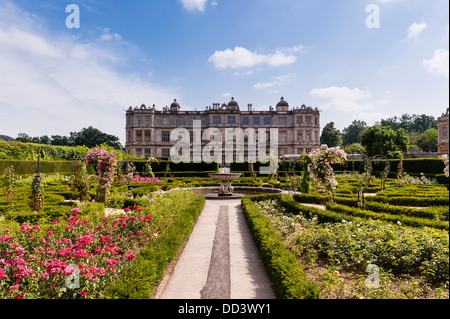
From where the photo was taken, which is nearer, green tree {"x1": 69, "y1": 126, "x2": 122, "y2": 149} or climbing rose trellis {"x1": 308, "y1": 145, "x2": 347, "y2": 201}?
climbing rose trellis {"x1": 308, "y1": 145, "x2": 347, "y2": 201}

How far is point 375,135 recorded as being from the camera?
120 feet

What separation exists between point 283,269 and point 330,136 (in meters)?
55.3

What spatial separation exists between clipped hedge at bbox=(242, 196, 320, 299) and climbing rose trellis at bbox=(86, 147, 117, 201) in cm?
667

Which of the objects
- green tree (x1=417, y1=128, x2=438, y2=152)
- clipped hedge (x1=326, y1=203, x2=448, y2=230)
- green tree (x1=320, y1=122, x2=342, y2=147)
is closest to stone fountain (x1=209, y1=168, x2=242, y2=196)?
clipped hedge (x1=326, y1=203, x2=448, y2=230)

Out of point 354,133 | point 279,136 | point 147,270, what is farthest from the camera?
point 354,133

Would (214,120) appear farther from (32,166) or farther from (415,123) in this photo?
(415,123)

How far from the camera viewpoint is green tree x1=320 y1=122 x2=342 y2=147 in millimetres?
53656

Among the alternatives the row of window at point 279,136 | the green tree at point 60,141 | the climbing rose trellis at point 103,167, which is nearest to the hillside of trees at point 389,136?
the row of window at point 279,136

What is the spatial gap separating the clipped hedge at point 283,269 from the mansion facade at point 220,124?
40282mm

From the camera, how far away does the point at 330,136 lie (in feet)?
177

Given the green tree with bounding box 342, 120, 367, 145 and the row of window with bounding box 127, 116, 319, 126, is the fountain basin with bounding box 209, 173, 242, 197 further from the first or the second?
the green tree with bounding box 342, 120, 367, 145

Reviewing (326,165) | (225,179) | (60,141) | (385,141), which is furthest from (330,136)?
(60,141)

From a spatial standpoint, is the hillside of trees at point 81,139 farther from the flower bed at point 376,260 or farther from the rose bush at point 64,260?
the flower bed at point 376,260

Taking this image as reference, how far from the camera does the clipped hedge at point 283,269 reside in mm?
3105
